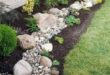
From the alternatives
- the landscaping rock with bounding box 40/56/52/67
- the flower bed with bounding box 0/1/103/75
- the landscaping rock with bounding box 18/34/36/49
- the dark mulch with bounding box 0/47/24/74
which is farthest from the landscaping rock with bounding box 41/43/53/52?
the dark mulch with bounding box 0/47/24/74

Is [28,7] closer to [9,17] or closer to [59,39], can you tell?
[9,17]

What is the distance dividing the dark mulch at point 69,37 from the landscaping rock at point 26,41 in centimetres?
56

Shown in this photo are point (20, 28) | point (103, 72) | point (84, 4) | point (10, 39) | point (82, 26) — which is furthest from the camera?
point (84, 4)

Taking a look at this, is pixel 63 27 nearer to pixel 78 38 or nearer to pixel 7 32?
pixel 78 38

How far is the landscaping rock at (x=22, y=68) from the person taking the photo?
575 centimetres

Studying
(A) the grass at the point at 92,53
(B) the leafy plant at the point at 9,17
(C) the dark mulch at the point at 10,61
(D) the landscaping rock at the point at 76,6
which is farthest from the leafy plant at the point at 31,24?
(D) the landscaping rock at the point at 76,6

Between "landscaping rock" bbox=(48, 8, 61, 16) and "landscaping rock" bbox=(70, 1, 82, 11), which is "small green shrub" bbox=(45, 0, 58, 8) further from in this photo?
"landscaping rock" bbox=(70, 1, 82, 11)

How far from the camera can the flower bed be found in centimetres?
609

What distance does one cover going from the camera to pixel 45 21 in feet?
25.1

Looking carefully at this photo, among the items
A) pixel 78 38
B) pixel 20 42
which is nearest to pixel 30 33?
pixel 20 42

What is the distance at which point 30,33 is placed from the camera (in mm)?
7168

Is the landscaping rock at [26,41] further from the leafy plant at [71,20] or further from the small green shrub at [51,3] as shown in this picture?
the small green shrub at [51,3]

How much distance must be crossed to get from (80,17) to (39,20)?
5.19ft

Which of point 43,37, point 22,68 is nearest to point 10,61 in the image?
point 22,68
